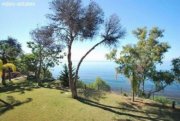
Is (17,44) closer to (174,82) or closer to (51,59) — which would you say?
(51,59)

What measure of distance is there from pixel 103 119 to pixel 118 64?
24185 mm

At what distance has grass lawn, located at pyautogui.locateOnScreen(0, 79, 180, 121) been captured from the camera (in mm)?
23219

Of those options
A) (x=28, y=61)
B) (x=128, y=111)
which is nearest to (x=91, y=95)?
(x=128, y=111)

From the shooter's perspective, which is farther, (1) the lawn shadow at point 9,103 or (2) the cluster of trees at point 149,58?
(2) the cluster of trees at point 149,58

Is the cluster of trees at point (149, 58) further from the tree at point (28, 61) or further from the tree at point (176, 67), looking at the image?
the tree at point (28, 61)

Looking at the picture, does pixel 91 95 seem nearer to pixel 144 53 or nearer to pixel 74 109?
pixel 74 109

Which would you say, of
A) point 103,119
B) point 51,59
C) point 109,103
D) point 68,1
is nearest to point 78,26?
point 68,1

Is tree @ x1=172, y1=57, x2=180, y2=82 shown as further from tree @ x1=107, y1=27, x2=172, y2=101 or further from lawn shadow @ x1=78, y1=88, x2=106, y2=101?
lawn shadow @ x1=78, y1=88, x2=106, y2=101

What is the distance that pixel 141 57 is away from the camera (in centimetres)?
4459

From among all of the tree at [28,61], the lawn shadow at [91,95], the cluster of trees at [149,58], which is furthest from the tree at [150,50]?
the tree at [28,61]

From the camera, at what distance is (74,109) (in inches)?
1012

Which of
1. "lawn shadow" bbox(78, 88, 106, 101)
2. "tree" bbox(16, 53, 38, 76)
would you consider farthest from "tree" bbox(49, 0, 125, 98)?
"tree" bbox(16, 53, 38, 76)

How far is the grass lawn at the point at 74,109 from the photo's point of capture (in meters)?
23.2

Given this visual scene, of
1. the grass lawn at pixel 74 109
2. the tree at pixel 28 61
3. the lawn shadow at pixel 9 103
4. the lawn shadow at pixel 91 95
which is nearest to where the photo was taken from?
the grass lawn at pixel 74 109
